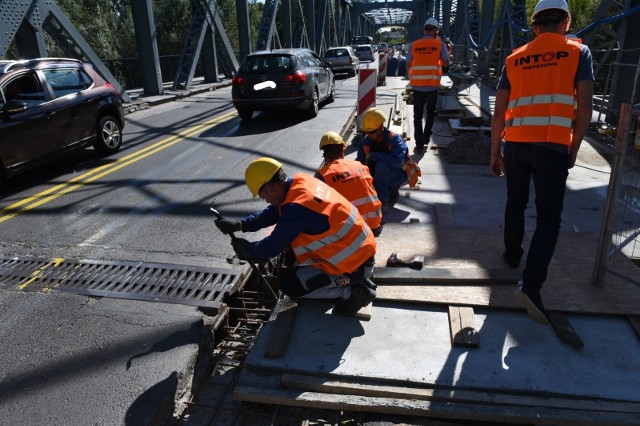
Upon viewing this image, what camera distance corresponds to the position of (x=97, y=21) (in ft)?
90.8

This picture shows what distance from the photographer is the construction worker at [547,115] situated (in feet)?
10.1

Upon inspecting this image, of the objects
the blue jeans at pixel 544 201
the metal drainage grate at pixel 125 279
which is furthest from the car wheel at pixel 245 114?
the blue jeans at pixel 544 201

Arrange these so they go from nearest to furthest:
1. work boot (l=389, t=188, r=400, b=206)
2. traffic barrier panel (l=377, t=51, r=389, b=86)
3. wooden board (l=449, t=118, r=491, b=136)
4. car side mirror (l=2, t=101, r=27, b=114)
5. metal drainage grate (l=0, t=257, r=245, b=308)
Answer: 1. metal drainage grate (l=0, t=257, r=245, b=308)
2. work boot (l=389, t=188, r=400, b=206)
3. car side mirror (l=2, t=101, r=27, b=114)
4. wooden board (l=449, t=118, r=491, b=136)
5. traffic barrier panel (l=377, t=51, r=389, b=86)

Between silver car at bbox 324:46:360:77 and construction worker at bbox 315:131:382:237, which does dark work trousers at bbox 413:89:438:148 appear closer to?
construction worker at bbox 315:131:382:237

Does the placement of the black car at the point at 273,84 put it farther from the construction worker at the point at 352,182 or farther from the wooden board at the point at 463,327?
the wooden board at the point at 463,327

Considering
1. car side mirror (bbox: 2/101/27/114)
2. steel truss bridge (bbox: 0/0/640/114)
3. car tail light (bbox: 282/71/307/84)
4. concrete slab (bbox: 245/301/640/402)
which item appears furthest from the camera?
car tail light (bbox: 282/71/307/84)

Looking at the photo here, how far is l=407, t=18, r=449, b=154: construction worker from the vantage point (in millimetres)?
7781

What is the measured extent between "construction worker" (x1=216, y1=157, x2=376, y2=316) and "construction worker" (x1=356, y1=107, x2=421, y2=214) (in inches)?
80.3

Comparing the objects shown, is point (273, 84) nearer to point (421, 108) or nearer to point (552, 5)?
point (421, 108)

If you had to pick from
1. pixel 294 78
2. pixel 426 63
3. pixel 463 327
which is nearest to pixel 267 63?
pixel 294 78

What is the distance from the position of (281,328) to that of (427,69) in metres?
5.82

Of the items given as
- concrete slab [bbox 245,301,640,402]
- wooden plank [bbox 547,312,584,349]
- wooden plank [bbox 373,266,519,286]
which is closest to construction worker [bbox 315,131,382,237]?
wooden plank [bbox 373,266,519,286]

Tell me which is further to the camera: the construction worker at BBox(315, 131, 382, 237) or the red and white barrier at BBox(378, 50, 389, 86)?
the red and white barrier at BBox(378, 50, 389, 86)

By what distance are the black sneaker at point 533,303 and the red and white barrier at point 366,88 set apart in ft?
20.5
